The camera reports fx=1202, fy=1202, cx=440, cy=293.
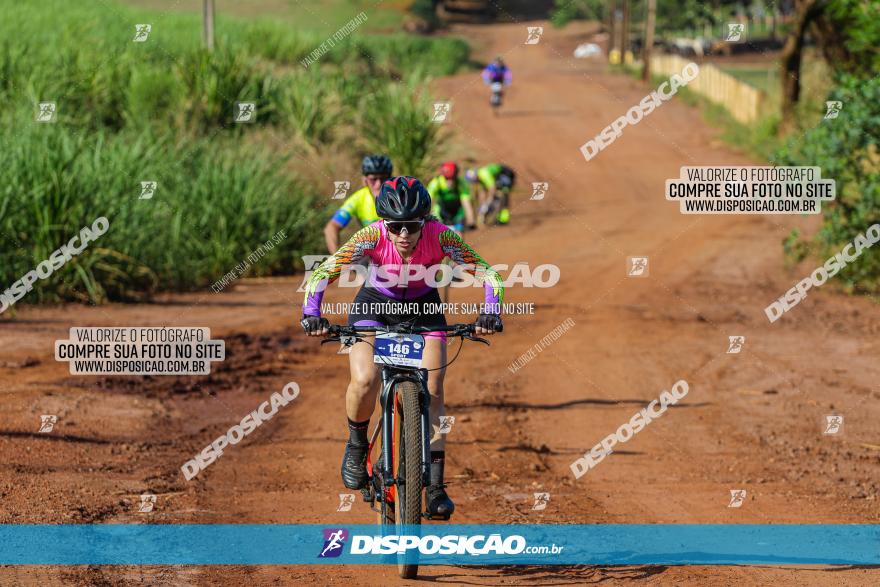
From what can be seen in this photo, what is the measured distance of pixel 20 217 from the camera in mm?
16812

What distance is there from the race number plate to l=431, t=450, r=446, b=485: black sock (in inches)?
22.2

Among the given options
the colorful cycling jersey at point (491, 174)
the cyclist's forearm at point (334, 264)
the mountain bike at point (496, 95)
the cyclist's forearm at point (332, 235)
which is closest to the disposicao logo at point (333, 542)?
the cyclist's forearm at point (334, 264)

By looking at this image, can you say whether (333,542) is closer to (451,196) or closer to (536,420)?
(536,420)

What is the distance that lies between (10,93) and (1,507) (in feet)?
52.9

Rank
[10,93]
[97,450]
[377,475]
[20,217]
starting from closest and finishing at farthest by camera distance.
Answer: [377,475] → [97,450] → [20,217] → [10,93]

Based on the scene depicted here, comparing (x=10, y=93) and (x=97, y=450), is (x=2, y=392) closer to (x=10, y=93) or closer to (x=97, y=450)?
(x=97, y=450)

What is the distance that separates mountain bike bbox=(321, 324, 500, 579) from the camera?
6.72 m

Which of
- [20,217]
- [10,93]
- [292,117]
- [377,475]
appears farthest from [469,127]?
[377,475]

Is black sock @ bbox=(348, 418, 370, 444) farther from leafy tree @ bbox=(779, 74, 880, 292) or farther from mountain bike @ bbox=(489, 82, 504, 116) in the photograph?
Result: mountain bike @ bbox=(489, 82, 504, 116)

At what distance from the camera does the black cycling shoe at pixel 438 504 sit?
686cm

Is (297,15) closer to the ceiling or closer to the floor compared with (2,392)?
closer to the ceiling

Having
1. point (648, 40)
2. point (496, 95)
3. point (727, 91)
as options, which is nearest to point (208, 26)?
point (496, 95)

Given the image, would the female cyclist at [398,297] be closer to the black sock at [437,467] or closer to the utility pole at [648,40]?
the black sock at [437,467]

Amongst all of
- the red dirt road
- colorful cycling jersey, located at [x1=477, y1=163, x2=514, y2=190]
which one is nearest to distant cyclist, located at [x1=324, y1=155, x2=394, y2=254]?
the red dirt road
